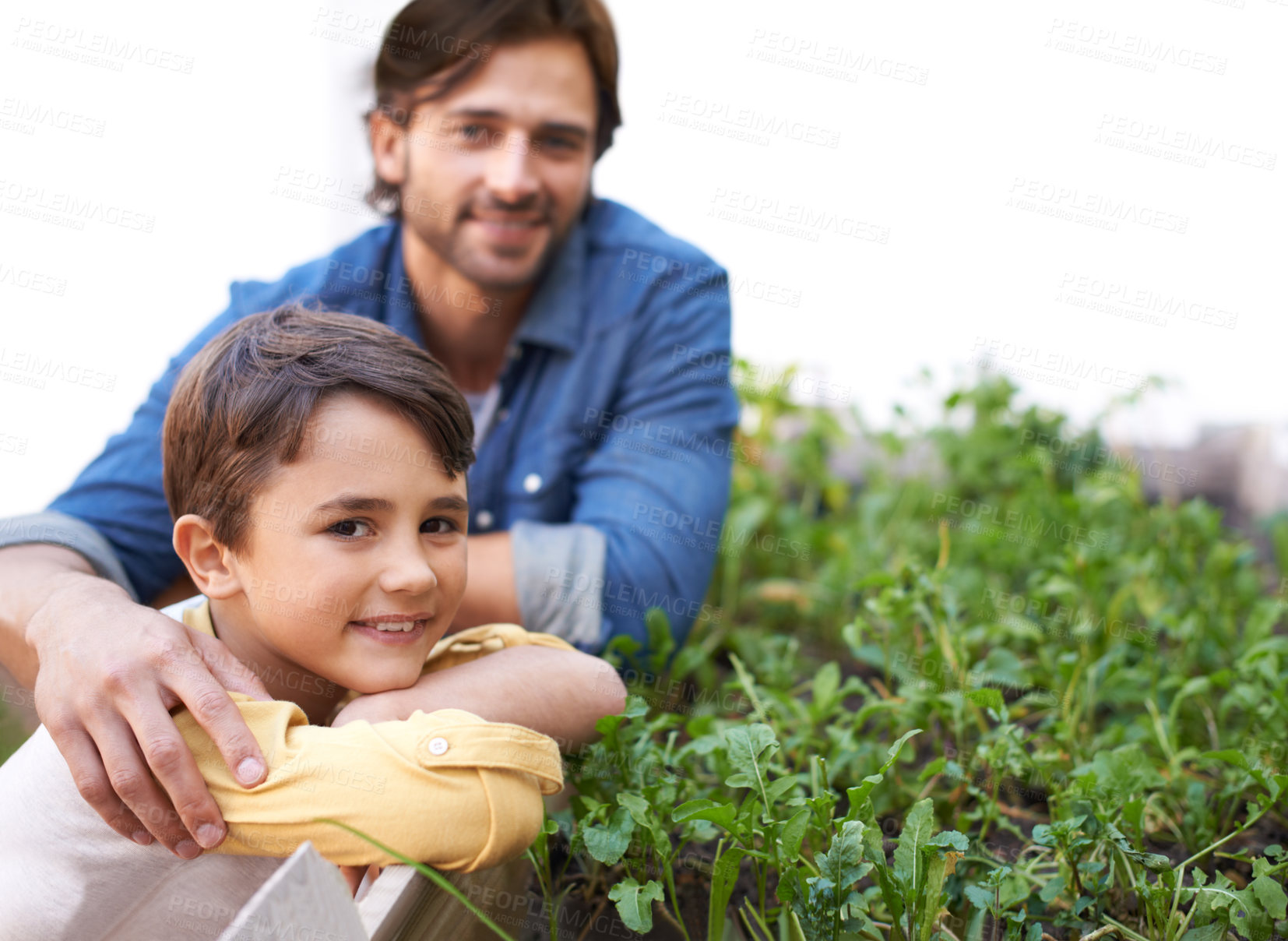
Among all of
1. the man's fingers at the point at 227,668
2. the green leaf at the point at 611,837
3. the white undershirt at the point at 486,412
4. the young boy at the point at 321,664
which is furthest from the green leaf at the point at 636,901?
the white undershirt at the point at 486,412

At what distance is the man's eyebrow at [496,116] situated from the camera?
2.09 meters

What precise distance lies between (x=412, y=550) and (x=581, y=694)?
346 millimetres

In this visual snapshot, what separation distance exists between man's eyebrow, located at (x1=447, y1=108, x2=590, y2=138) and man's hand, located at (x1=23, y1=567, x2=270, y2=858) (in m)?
1.31

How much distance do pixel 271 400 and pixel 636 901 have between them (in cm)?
83

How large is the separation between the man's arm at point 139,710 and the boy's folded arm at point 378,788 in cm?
3

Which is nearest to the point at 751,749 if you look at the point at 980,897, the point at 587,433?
the point at 980,897

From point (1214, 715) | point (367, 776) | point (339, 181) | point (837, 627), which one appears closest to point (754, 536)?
point (837, 627)

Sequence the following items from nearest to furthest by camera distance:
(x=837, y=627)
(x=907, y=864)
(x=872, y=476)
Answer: (x=907, y=864)
(x=837, y=627)
(x=872, y=476)

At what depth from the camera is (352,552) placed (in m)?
1.23

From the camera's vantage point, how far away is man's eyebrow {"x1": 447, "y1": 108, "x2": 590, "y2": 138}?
2086mm

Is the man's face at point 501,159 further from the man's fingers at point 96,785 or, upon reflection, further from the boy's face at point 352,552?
the man's fingers at point 96,785

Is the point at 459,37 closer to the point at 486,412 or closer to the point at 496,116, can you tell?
the point at 496,116

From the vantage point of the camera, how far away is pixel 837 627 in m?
2.83

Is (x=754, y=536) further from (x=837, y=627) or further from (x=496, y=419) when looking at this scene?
(x=496, y=419)
